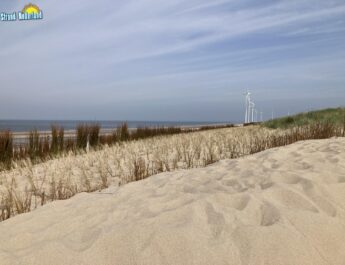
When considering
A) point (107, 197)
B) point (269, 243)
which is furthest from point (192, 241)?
point (107, 197)

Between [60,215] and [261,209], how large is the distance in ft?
4.99

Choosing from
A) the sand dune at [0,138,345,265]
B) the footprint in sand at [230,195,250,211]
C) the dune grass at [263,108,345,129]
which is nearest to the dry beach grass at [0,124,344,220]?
the sand dune at [0,138,345,265]

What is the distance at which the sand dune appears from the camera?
2.02 metres

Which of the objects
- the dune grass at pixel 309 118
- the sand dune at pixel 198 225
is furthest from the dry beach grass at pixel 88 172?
the dune grass at pixel 309 118

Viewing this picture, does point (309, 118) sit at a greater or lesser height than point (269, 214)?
greater

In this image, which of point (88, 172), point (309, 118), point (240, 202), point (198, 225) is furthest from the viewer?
point (309, 118)

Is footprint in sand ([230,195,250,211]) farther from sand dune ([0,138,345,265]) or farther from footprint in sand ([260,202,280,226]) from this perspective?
footprint in sand ([260,202,280,226])

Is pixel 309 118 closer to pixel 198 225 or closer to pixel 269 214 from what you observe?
pixel 269 214

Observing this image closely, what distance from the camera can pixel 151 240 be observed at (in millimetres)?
2178

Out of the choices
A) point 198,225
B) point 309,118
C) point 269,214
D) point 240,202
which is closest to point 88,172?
point 240,202

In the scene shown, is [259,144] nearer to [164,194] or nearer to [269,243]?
[164,194]

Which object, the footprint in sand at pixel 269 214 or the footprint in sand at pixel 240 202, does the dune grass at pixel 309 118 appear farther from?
the footprint in sand at pixel 269 214

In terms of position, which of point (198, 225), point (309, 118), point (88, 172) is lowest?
point (88, 172)

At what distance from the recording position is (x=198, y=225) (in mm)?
2324
